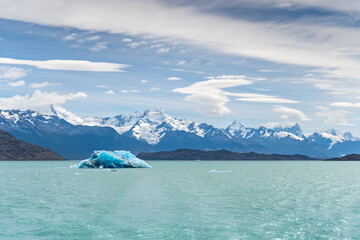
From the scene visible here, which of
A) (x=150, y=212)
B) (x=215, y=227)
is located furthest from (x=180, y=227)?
(x=150, y=212)

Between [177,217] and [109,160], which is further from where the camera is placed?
[109,160]

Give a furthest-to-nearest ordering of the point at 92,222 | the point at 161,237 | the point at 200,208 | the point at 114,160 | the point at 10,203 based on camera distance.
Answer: the point at 114,160
the point at 10,203
the point at 200,208
the point at 92,222
the point at 161,237

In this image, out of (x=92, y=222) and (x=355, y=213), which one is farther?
(x=355, y=213)

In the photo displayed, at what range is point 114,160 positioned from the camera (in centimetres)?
16175

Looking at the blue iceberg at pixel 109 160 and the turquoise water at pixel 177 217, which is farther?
the blue iceberg at pixel 109 160

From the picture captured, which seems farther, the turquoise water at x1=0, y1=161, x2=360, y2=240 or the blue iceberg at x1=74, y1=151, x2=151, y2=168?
the blue iceberg at x1=74, y1=151, x2=151, y2=168

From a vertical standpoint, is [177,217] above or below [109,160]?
below

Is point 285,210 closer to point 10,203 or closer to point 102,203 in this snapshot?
point 102,203

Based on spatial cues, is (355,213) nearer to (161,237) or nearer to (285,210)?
(285,210)

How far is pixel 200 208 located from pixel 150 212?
6.36 meters

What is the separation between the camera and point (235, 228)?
107 ft

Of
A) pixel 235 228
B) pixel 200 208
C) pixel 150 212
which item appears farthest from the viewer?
pixel 200 208

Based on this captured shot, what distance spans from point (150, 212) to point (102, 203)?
10070mm

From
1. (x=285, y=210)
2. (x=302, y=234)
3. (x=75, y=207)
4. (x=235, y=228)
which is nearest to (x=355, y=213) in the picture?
(x=285, y=210)
